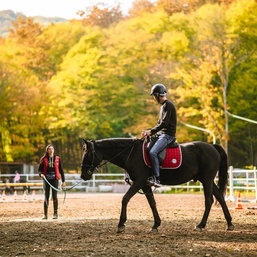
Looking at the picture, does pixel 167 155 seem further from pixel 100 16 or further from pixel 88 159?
pixel 100 16

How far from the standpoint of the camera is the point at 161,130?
14.4m

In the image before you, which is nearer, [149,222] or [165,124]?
[165,124]

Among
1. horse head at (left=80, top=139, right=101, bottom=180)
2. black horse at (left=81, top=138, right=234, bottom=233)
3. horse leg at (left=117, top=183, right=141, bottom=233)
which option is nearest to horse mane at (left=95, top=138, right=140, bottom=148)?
black horse at (left=81, top=138, right=234, bottom=233)

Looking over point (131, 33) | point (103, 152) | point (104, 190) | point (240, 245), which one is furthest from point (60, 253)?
point (131, 33)

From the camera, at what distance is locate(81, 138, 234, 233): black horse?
14.3 m

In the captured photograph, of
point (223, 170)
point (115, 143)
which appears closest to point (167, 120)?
point (115, 143)

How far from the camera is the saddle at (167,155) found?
1432 centimetres

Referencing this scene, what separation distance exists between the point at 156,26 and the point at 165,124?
48.1 metres

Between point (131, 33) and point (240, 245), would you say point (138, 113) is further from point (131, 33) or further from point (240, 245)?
point (240, 245)

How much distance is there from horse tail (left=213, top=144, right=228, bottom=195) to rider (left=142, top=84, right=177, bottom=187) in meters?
1.54

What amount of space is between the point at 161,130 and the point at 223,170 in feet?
6.87

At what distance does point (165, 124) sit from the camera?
1432 centimetres

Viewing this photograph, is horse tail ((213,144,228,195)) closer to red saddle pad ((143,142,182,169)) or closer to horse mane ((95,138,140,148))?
red saddle pad ((143,142,182,169))

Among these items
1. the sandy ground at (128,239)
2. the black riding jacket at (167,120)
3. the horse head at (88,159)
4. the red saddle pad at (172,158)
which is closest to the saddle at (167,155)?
the red saddle pad at (172,158)
